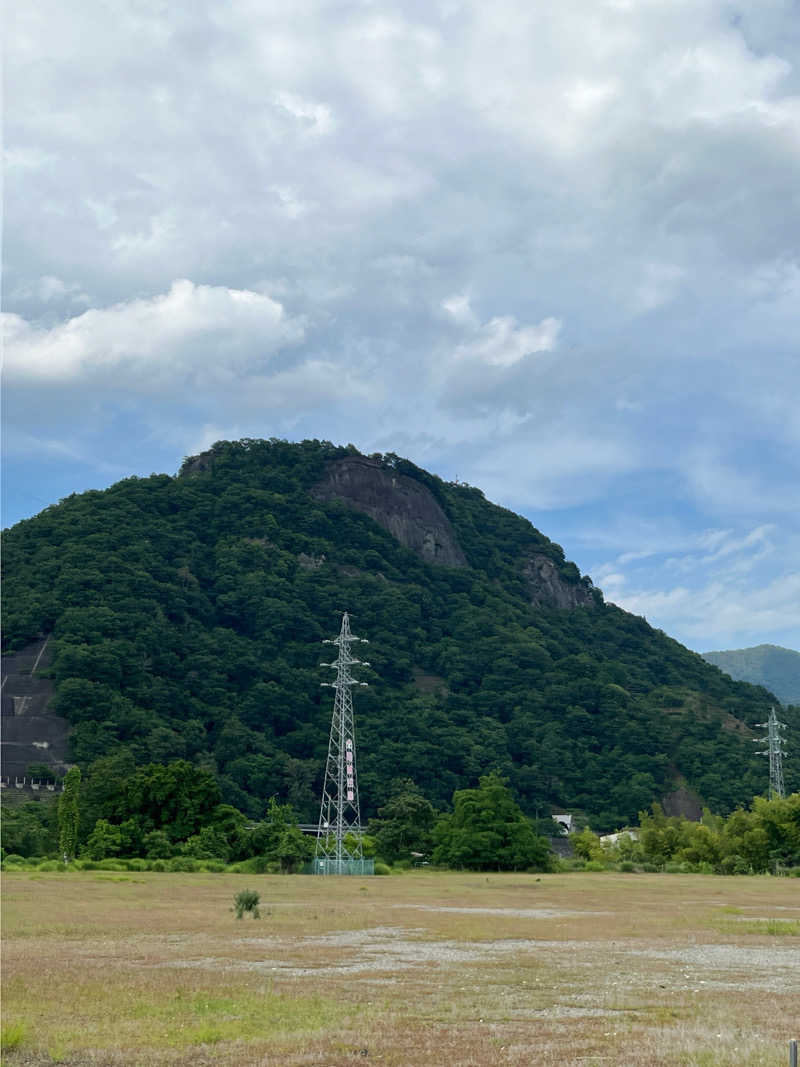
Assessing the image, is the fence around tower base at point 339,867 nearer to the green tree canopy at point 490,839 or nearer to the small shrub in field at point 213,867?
the small shrub in field at point 213,867

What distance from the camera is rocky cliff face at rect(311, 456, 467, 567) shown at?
19062 centimetres

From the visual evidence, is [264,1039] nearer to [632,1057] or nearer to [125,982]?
[632,1057]

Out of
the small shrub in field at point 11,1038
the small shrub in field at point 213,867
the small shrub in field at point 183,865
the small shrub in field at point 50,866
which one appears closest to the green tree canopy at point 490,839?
the small shrub in field at point 213,867

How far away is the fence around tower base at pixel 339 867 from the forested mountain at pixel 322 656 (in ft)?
140

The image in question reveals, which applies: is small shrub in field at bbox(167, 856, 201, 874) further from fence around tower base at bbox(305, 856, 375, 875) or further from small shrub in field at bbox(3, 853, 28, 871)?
small shrub in field at bbox(3, 853, 28, 871)

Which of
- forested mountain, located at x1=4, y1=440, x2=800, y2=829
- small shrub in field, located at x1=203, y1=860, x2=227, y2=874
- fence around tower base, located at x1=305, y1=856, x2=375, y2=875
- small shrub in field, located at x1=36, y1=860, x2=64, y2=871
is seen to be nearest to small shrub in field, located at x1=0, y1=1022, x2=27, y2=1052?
small shrub in field, located at x1=203, y1=860, x2=227, y2=874

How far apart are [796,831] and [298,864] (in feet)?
104

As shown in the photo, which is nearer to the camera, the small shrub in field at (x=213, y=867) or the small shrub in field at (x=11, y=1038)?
the small shrub in field at (x=11, y=1038)

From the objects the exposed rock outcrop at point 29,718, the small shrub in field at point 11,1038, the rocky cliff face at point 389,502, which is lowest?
the small shrub in field at point 11,1038

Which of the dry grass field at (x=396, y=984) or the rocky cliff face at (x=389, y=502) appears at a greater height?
the rocky cliff face at (x=389, y=502)

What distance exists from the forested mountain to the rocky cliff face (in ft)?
1.33

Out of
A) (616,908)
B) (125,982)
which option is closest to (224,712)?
(616,908)

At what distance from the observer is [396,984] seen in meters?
16.1

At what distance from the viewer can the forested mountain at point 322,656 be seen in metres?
117
